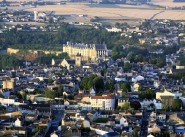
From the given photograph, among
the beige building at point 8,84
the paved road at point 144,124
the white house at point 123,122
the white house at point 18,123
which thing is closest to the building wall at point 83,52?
the beige building at point 8,84

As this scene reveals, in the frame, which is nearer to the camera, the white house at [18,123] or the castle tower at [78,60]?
the white house at [18,123]

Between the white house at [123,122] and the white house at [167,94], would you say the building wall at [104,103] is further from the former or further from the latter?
A: the white house at [123,122]

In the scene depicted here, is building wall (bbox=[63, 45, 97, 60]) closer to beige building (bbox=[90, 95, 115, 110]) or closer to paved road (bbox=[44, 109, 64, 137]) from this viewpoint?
Answer: beige building (bbox=[90, 95, 115, 110])

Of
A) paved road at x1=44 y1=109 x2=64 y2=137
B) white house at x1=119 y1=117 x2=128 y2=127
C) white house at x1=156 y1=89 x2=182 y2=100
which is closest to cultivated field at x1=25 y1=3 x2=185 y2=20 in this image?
white house at x1=156 y1=89 x2=182 y2=100

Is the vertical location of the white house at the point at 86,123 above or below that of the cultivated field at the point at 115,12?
above

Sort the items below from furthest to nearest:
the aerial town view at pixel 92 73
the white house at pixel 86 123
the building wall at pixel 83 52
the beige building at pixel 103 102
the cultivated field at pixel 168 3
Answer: the cultivated field at pixel 168 3 < the building wall at pixel 83 52 < the beige building at pixel 103 102 < the aerial town view at pixel 92 73 < the white house at pixel 86 123

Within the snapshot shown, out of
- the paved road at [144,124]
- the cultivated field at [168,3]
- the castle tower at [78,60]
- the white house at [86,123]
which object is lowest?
the cultivated field at [168,3]
